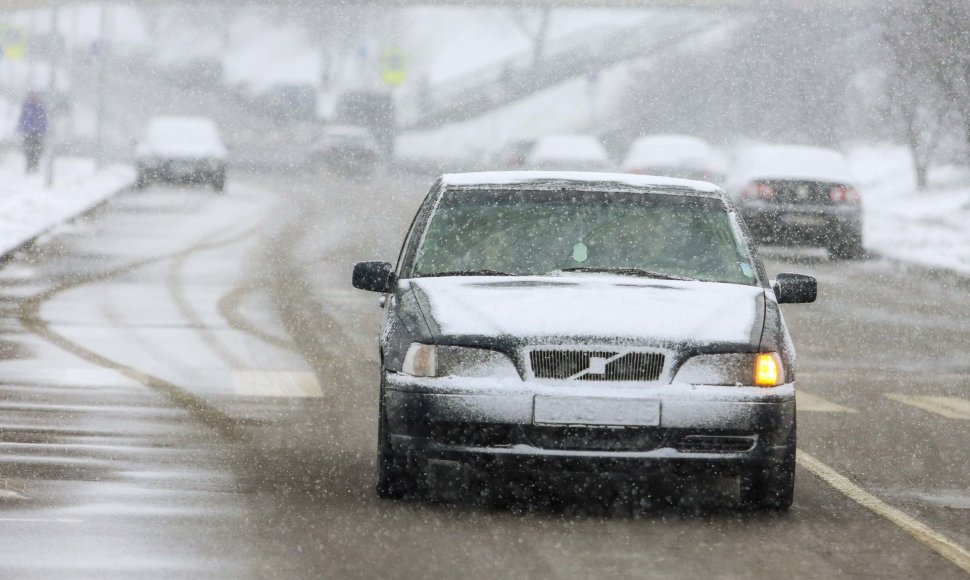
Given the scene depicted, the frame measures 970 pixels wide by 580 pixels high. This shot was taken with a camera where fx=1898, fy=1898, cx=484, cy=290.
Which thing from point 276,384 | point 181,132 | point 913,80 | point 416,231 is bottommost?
point 276,384

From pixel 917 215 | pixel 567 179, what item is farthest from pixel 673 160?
pixel 567 179

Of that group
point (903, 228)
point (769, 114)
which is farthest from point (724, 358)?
point (769, 114)

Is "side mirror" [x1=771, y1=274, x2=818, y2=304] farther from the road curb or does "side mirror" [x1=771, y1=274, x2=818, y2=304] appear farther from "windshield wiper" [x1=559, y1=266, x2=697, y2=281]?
the road curb

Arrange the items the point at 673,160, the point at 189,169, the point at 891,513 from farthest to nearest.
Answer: the point at 189,169
the point at 673,160
the point at 891,513

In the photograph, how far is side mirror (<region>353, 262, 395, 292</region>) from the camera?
8.98 metres

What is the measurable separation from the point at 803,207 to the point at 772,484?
19.2m

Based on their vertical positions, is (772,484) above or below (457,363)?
below

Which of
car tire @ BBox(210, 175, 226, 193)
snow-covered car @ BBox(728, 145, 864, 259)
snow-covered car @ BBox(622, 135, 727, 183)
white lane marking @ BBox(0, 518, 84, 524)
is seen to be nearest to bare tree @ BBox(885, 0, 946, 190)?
snow-covered car @ BBox(622, 135, 727, 183)

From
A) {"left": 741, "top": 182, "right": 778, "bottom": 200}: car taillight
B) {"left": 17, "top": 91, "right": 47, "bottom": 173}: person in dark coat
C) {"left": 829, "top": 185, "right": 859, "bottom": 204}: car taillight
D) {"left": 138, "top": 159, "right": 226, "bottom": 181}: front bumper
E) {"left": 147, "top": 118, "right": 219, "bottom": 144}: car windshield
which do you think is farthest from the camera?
{"left": 147, "top": 118, "right": 219, "bottom": 144}: car windshield

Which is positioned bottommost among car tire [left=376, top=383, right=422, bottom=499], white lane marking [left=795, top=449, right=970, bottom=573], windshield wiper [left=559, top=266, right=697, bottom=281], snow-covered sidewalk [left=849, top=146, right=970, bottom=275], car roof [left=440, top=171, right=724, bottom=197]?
snow-covered sidewalk [left=849, top=146, right=970, bottom=275]

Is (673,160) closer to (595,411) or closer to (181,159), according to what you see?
(181,159)

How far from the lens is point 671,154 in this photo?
125 feet

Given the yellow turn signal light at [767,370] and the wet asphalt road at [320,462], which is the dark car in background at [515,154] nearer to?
the wet asphalt road at [320,462]

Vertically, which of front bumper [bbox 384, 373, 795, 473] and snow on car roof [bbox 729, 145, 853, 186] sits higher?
snow on car roof [bbox 729, 145, 853, 186]
